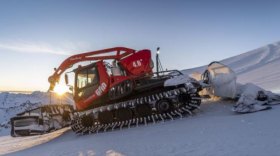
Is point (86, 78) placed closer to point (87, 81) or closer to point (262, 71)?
point (87, 81)

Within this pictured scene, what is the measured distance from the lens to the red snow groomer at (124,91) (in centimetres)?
645

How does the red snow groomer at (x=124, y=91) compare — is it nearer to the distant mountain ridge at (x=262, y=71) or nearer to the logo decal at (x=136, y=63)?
the logo decal at (x=136, y=63)

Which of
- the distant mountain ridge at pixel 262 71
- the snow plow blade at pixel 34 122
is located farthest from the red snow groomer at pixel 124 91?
the distant mountain ridge at pixel 262 71

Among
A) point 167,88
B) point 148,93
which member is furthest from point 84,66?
point 167,88

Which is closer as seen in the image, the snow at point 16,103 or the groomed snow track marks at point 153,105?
the groomed snow track marks at point 153,105

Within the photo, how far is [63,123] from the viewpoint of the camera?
831cm

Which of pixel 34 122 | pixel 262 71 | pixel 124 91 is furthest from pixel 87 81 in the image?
pixel 262 71

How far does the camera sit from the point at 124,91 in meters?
6.84

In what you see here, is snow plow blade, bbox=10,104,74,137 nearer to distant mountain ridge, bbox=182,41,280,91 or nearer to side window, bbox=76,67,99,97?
side window, bbox=76,67,99,97

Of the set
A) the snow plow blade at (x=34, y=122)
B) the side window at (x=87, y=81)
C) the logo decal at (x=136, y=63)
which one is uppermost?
the logo decal at (x=136, y=63)

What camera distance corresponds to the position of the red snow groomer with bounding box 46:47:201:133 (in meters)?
6.45

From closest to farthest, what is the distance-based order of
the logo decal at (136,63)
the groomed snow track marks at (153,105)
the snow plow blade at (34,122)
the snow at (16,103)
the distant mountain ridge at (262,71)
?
the groomed snow track marks at (153,105)
the snow plow blade at (34,122)
the logo decal at (136,63)
the distant mountain ridge at (262,71)
the snow at (16,103)

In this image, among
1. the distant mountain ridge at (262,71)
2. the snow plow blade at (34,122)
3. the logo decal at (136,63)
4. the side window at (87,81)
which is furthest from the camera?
the distant mountain ridge at (262,71)

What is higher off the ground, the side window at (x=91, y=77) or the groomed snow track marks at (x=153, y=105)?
the side window at (x=91, y=77)
